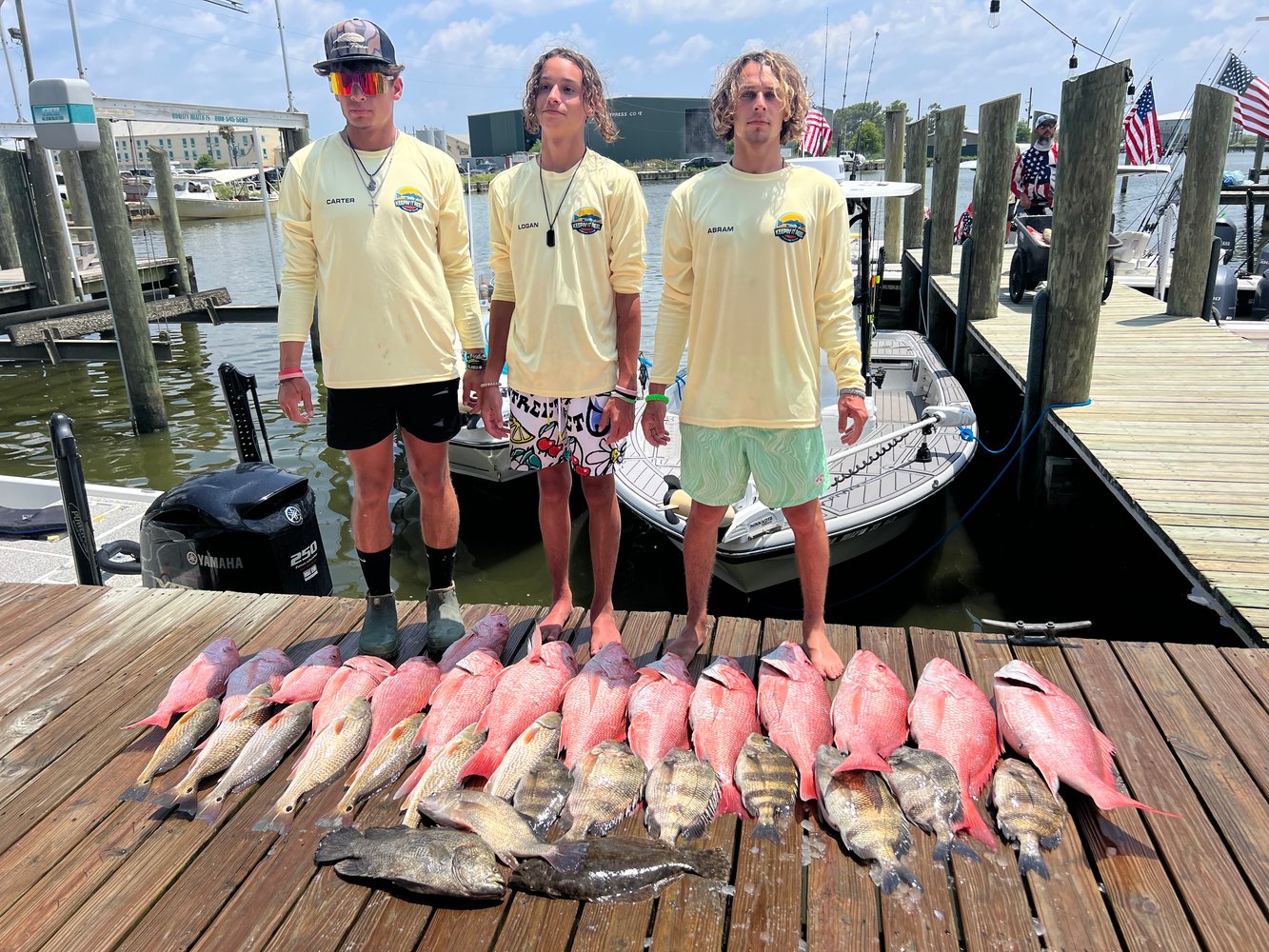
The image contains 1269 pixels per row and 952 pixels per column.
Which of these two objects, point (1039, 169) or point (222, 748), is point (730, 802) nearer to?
point (222, 748)

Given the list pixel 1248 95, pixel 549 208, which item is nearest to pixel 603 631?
pixel 549 208

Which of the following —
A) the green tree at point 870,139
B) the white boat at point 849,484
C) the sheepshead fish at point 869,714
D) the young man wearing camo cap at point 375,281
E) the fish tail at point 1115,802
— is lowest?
the white boat at point 849,484

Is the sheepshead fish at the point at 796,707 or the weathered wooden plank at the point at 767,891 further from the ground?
the sheepshead fish at the point at 796,707

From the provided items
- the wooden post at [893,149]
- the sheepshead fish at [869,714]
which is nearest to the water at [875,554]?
the sheepshead fish at [869,714]

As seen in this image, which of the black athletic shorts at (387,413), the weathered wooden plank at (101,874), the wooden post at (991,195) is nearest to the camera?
the weathered wooden plank at (101,874)

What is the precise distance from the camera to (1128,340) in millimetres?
8430

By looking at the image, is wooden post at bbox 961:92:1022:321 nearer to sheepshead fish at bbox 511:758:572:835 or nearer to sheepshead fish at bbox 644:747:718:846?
sheepshead fish at bbox 644:747:718:846

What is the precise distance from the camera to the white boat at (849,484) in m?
5.39

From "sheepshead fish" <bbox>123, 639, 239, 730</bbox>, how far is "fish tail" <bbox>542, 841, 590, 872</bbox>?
1.52 m

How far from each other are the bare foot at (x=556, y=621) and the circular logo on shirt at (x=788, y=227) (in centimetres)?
167

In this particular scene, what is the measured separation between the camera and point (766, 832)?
233 centimetres

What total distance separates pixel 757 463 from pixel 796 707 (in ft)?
2.88

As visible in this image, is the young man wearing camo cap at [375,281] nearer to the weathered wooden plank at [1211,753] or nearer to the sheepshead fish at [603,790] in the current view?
the sheepshead fish at [603,790]

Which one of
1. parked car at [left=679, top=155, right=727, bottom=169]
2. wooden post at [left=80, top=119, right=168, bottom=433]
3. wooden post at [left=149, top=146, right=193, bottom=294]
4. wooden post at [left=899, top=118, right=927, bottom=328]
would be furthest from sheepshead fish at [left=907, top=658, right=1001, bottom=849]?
wooden post at [left=149, top=146, right=193, bottom=294]
